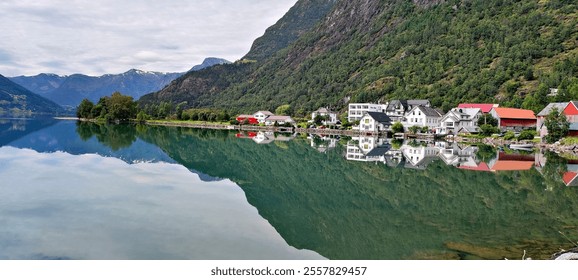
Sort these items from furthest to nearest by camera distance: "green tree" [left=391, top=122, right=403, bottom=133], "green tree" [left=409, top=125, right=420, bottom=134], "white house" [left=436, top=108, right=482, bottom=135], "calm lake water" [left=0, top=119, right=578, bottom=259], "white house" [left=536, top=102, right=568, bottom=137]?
"green tree" [left=391, top=122, right=403, bottom=133]
"green tree" [left=409, top=125, right=420, bottom=134]
"white house" [left=436, top=108, right=482, bottom=135]
"white house" [left=536, top=102, right=568, bottom=137]
"calm lake water" [left=0, top=119, right=578, bottom=259]

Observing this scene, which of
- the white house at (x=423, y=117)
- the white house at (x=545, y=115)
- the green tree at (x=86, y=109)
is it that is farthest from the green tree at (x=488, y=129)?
the green tree at (x=86, y=109)

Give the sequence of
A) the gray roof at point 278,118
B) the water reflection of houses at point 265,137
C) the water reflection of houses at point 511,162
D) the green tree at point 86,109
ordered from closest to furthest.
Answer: the water reflection of houses at point 511,162
the water reflection of houses at point 265,137
the gray roof at point 278,118
the green tree at point 86,109

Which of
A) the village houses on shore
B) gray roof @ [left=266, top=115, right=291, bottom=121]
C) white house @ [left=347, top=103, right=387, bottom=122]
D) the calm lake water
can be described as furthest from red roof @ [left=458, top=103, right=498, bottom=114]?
the calm lake water

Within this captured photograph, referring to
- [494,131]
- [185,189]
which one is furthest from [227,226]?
[494,131]

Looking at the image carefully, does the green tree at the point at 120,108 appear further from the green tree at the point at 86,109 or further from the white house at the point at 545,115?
the white house at the point at 545,115

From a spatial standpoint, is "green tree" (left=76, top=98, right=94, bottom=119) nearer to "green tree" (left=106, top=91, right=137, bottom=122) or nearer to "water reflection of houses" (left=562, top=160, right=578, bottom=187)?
"green tree" (left=106, top=91, right=137, bottom=122)
